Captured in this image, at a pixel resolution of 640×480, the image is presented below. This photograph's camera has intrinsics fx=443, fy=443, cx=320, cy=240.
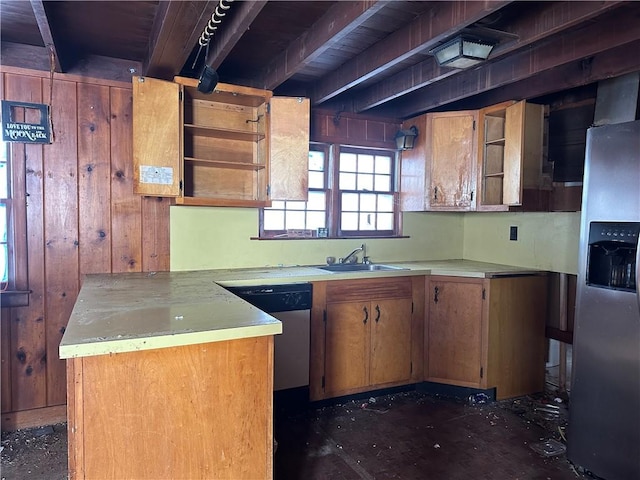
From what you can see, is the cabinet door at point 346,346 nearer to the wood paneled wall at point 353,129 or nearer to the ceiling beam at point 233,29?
the wood paneled wall at point 353,129

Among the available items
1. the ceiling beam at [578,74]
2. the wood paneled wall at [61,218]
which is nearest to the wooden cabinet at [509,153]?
the ceiling beam at [578,74]

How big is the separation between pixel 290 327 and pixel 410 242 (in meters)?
1.56

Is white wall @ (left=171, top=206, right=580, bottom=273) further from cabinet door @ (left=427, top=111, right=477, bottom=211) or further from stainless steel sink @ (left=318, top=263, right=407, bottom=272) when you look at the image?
cabinet door @ (left=427, top=111, right=477, bottom=211)

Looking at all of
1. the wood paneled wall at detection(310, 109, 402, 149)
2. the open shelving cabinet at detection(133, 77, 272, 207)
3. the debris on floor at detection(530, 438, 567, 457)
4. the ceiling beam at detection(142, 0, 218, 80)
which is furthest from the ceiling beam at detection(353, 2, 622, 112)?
the debris on floor at detection(530, 438, 567, 457)

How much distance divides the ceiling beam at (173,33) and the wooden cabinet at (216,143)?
0.12 m

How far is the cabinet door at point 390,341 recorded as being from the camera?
10.2ft

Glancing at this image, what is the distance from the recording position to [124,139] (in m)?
2.87

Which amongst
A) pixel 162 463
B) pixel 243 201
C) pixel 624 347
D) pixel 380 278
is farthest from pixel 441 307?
pixel 162 463

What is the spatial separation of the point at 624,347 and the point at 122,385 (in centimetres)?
212

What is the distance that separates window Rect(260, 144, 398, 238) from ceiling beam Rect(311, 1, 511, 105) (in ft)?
2.04

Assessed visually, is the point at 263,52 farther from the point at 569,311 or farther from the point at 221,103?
the point at 569,311

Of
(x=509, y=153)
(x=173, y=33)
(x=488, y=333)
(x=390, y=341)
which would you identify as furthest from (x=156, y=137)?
(x=488, y=333)

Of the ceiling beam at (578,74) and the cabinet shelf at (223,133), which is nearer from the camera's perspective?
the ceiling beam at (578,74)

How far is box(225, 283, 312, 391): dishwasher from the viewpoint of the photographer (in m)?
2.76
